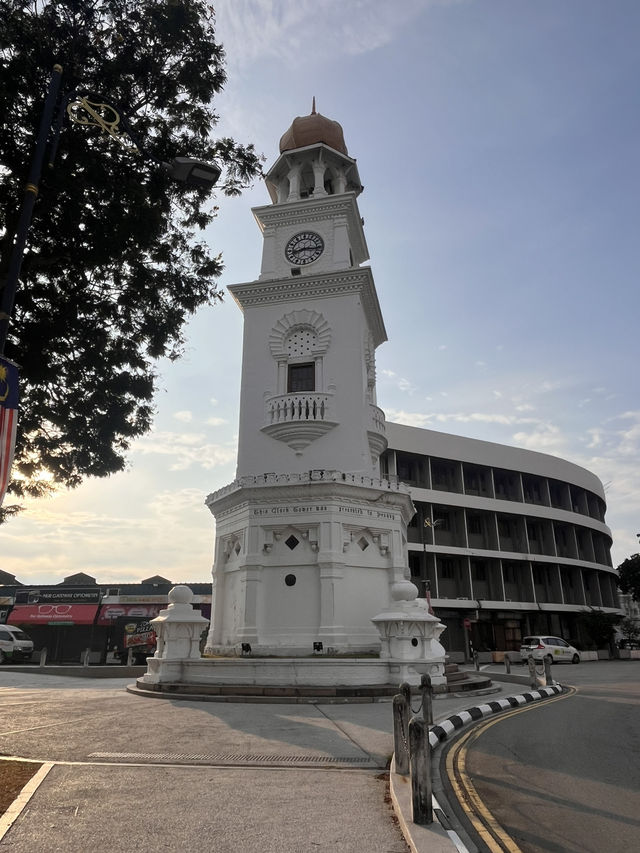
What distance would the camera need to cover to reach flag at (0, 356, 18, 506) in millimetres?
6707

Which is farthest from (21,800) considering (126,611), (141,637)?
(126,611)

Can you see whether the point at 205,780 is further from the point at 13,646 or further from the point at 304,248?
the point at 13,646

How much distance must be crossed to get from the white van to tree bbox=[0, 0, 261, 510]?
24.0m

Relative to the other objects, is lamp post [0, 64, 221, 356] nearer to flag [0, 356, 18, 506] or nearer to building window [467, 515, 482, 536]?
flag [0, 356, 18, 506]

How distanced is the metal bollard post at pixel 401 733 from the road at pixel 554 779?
70 cm

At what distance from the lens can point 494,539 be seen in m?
44.2

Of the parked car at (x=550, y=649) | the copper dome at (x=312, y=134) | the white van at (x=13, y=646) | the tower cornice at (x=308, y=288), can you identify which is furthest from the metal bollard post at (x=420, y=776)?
the white van at (x=13, y=646)

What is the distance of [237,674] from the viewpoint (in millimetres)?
15750

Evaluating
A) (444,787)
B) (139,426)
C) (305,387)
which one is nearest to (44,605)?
(305,387)

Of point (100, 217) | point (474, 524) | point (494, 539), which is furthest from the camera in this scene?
point (474, 524)

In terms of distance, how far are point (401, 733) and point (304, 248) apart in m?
20.6

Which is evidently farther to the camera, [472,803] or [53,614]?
[53,614]

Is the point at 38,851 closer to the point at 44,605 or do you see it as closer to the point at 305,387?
the point at 305,387

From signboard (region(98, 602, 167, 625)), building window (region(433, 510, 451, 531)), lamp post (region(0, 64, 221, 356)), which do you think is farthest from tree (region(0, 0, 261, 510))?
building window (region(433, 510, 451, 531))
